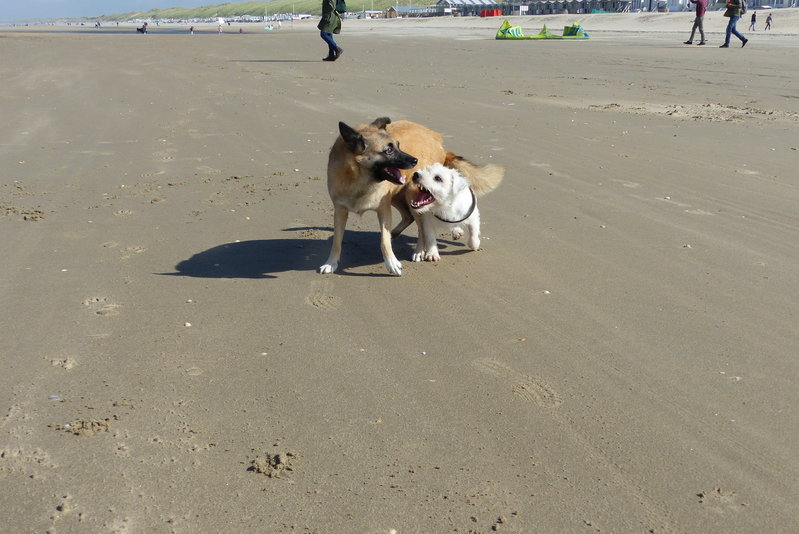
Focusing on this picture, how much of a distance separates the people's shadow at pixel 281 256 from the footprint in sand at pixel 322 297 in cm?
31

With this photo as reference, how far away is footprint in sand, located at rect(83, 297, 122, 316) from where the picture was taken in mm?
5234

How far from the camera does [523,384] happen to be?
4211 mm

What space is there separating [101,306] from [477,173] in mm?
3165

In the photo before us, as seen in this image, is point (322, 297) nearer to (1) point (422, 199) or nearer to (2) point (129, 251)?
(1) point (422, 199)

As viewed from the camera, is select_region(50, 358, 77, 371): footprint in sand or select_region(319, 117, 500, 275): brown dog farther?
select_region(319, 117, 500, 275): brown dog

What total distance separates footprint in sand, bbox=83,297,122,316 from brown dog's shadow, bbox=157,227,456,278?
0.68 metres

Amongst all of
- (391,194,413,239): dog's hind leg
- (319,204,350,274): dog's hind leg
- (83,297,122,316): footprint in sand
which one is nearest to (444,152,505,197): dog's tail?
(391,194,413,239): dog's hind leg

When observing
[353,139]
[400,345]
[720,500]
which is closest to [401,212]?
[353,139]

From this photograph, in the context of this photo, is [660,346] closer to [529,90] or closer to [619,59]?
[529,90]

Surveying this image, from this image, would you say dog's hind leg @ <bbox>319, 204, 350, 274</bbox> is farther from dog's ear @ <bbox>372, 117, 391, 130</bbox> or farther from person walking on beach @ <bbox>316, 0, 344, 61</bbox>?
person walking on beach @ <bbox>316, 0, 344, 61</bbox>

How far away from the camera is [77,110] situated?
14.1m

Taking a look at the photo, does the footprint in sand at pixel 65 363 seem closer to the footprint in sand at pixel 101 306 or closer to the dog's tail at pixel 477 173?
the footprint in sand at pixel 101 306

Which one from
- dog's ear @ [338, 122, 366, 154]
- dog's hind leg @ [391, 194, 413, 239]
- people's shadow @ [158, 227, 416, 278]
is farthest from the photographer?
dog's hind leg @ [391, 194, 413, 239]

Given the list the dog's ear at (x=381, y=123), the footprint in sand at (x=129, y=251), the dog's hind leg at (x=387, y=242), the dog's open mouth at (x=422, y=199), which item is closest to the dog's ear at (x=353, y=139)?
the dog's ear at (x=381, y=123)
